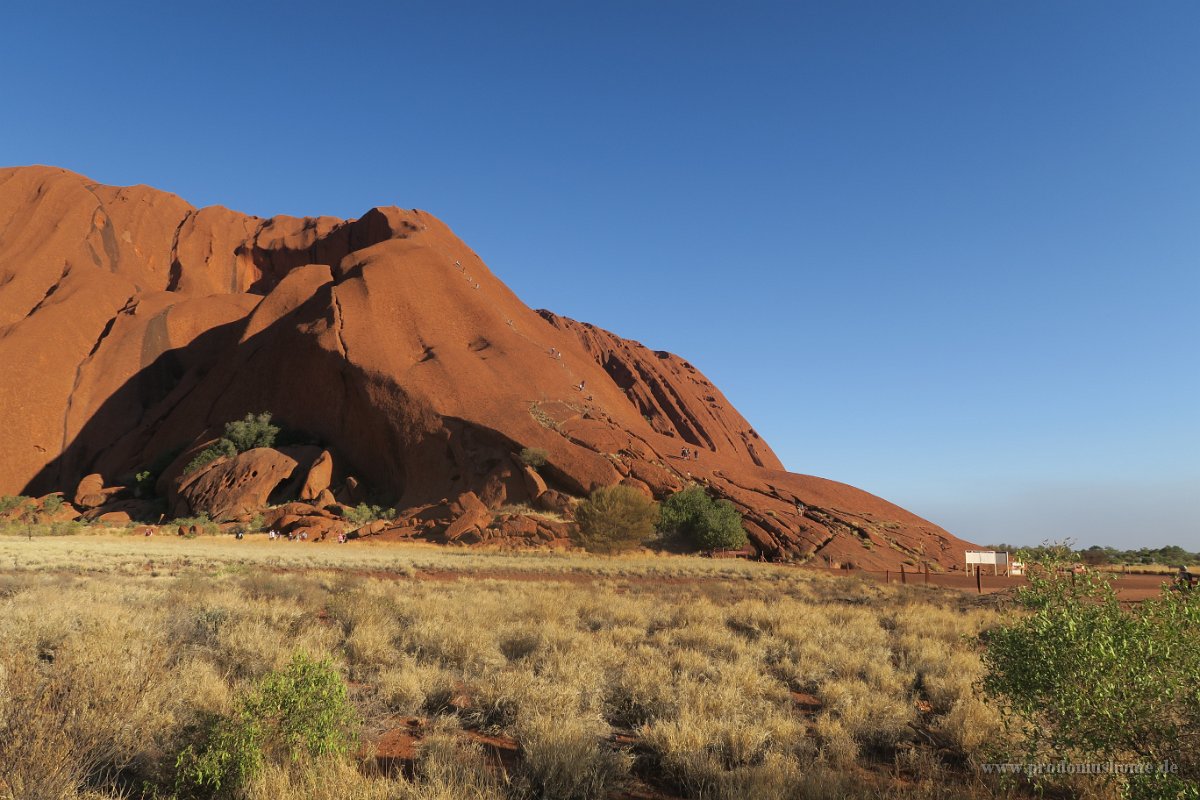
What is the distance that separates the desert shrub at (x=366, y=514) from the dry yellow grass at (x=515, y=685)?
84.7 feet

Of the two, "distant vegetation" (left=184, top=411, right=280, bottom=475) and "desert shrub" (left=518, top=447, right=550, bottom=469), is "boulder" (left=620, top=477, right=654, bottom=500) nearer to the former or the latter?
"desert shrub" (left=518, top=447, right=550, bottom=469)

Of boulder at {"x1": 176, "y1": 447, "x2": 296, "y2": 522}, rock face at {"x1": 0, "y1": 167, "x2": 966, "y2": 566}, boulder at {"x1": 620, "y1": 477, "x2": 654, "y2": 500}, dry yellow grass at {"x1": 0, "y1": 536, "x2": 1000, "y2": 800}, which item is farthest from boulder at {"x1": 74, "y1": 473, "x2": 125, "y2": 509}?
dry yellow grass at {"x1": 0, "y1": 536, "x2": 1000, "y2": 800}

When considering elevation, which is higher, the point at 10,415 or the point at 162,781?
the point at 10,415

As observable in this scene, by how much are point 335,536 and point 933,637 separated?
1327 inches

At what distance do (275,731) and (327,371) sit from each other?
49.9 meters

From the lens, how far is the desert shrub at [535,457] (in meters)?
40.1

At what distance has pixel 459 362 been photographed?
49094 mm

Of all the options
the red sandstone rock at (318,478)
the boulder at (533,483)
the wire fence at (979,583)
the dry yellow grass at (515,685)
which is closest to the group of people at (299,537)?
the red sandstone rock at (318,478)

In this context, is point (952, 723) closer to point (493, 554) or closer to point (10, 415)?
point (493, 554)

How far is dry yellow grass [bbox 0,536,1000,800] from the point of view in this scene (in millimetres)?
4488

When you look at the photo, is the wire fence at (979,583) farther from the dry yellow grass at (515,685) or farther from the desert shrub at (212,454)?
the desert shrub at (212,454)

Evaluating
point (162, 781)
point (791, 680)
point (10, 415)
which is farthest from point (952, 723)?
point (10, 415)

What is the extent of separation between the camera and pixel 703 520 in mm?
36969

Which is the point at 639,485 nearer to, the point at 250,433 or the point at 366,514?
the point at 366,514
